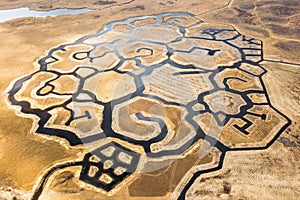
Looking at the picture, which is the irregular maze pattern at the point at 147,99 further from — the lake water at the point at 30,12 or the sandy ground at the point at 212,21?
the lake water at the point at 30,12

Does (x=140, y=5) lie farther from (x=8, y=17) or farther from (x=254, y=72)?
(x=254, y=72)

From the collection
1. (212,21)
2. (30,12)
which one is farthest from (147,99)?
(30,12)

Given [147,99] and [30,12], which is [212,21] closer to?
[147,99]

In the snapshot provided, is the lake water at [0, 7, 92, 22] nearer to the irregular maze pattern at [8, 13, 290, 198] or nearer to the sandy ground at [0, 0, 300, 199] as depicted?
the sandy ground at [0, 0, 300, 199]

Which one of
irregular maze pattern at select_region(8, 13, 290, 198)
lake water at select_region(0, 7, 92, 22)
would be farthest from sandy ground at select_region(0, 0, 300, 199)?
lake water at select_region(0, 7, 92, 22)

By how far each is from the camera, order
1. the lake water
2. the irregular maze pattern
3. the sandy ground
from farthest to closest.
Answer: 1. the lake water
2. the irregular maze pattern
3. the sandy ground
